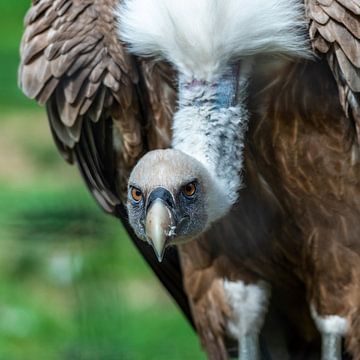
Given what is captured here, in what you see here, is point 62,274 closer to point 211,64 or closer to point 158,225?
point 211,64

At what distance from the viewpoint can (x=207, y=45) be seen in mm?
6191

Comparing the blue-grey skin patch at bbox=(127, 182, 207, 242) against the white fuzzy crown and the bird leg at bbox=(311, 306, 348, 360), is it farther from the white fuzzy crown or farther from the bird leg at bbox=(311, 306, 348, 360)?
the bird leg at bbox=(311, 306, 348, 360)

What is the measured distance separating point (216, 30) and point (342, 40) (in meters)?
0.45

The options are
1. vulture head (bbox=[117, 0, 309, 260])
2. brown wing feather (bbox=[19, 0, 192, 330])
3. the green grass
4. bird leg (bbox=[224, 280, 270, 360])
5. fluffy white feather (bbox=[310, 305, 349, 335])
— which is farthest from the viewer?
the green grass

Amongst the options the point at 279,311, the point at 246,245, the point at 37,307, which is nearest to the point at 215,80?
the point at 246,245

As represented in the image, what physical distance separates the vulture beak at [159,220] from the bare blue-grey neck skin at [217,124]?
0.98 ft

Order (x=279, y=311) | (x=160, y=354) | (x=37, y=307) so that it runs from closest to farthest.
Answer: (x=279, y=311) → (x=160, y=354) → (x=37, y=307)

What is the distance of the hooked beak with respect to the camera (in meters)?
5.89

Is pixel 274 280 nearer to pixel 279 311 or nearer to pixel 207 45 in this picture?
pixel 279 311

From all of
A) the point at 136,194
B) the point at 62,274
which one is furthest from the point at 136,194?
the point at 62,274

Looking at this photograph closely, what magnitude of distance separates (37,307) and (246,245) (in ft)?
7.12

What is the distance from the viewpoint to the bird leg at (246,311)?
22.1ft

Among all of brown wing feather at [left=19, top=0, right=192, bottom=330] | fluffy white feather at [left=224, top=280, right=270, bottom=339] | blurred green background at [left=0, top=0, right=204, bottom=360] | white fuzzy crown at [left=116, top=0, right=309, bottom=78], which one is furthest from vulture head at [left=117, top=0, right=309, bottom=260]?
blurred green background at [left=0, top=0, right=204, bottom=360]

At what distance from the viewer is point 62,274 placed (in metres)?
8.73
